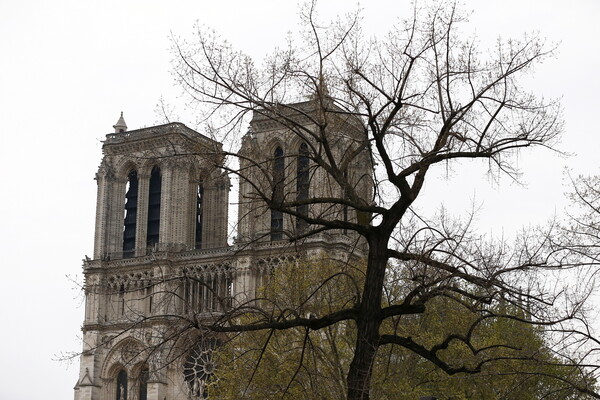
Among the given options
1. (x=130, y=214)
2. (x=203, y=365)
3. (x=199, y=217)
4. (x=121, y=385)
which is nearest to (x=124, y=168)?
(x=130, y=214)

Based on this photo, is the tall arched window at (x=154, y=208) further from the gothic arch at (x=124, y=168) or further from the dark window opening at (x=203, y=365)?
the dark window opening at (x=203, y=365)

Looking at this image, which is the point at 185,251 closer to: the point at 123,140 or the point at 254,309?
the point at 123,140

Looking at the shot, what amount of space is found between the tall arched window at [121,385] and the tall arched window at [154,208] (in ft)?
24.8

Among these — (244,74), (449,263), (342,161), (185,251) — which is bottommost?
(449,263)

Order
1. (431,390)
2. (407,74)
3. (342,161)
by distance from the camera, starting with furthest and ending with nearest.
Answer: (431,390) < (342,161) < (407,74)

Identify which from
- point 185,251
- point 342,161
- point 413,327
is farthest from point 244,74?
point 185,251

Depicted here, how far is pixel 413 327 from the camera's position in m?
31.2

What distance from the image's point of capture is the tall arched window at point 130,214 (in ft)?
211

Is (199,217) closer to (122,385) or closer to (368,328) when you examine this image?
(122,385)

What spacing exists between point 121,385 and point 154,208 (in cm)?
1032

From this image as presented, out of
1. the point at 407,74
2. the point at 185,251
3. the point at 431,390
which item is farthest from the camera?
the point at 185,251

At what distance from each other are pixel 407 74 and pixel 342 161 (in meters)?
1.37

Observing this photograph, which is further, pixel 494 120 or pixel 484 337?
pixel 484 337

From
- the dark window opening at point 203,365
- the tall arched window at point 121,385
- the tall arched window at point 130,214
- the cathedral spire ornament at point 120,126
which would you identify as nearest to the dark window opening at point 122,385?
the tall arched window at point 121,385
